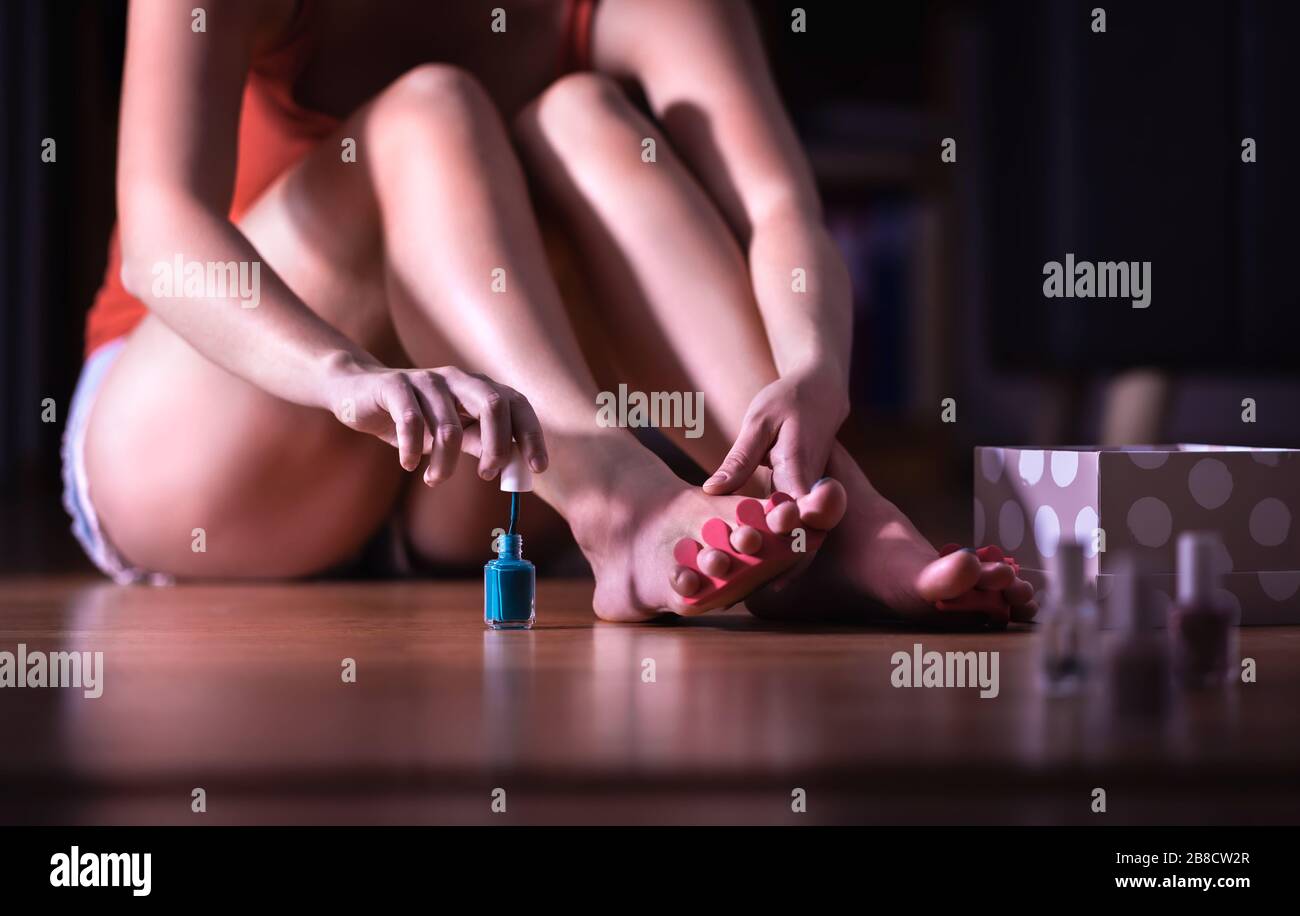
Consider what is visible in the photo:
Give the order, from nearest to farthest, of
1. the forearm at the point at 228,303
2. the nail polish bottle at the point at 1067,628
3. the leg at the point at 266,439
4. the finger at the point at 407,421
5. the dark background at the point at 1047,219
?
the nail polish bottle at the point at 1067,628
the finger at the point at 407,421
the forearm at the point at 228,303
the leg at the point at 266,439
the dark background at the point at 1047,219

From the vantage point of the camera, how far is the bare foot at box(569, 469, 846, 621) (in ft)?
2.81

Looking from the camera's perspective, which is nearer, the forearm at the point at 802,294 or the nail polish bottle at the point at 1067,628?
the nail polish bottle at the point at 1067,628

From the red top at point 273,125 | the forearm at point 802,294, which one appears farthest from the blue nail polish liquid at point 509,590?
the red top at point 273,125

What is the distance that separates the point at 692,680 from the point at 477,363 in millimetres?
322

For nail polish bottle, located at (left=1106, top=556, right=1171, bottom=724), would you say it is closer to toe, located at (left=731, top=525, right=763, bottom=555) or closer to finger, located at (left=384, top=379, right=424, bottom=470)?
toe, located at (left=731, top=525, right=763, bottom=555)

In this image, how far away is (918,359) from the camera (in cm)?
532

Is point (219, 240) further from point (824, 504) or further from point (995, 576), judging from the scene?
point (995, 576)

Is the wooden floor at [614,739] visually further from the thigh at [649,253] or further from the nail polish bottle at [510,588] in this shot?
the thigh at [649,253]

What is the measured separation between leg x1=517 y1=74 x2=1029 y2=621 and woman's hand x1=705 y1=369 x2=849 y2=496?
44 mm

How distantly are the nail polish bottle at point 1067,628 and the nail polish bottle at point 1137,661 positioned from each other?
0.13 ft

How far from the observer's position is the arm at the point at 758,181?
3.11 feet

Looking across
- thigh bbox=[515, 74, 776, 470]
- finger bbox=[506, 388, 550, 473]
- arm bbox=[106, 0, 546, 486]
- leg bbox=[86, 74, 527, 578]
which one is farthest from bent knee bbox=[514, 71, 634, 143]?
finger bbox=[506, 388, 550, 473]
